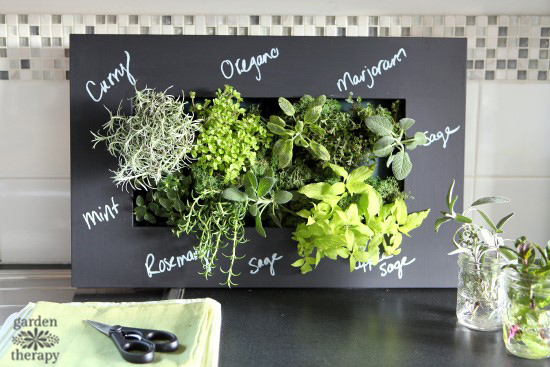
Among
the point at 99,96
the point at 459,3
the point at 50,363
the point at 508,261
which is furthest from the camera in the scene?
the point at 459,3

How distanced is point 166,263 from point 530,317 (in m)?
0.54

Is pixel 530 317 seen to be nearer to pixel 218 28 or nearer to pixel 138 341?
pixel 138 341

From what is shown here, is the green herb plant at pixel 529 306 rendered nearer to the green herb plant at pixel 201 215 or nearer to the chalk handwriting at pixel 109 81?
the green herb plant at pixel 201 215

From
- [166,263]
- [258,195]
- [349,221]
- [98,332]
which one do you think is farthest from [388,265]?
[98,332]

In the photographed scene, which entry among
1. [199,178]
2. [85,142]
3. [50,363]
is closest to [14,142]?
[85,142]

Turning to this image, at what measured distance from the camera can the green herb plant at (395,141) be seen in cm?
89

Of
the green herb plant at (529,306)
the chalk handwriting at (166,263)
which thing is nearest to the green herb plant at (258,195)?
the chalk handwriting at (166,263)

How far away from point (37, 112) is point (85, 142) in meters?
0.20

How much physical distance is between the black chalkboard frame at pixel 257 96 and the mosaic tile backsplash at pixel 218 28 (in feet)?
0.46

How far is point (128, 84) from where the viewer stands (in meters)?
0.91

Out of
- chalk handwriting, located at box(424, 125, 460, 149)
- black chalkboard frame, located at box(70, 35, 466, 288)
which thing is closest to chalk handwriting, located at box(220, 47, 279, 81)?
black chalkboard frame, located at box(70, 35, 466, 288)

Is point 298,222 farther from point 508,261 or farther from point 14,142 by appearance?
point 14,142

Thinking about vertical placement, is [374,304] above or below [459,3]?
below

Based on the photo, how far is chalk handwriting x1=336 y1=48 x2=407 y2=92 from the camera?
0.93 metres
